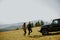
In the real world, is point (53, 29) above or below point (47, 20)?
below

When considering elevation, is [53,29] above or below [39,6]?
below

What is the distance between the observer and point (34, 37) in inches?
81.0

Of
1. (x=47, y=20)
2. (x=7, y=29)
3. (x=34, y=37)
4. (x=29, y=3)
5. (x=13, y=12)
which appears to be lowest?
(x=34, y=37)

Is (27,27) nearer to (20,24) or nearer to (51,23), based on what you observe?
(20,24)

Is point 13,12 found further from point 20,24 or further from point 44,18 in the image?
point 44,18

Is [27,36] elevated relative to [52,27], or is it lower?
lower

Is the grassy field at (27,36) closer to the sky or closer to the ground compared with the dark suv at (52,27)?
closer to the ground

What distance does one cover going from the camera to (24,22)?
82.3 inches

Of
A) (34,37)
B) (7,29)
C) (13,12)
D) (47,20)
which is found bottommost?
(34,37)

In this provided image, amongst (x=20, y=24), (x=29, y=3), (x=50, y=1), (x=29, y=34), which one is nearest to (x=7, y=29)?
(x=20, y=24)

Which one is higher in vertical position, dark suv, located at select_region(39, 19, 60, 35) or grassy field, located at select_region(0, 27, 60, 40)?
dark suv, located at select_region(39, 19, 60, 35)

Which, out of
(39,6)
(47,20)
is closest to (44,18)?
(47,20)

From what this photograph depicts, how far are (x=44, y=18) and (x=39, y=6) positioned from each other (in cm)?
23

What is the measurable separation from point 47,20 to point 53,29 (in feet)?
0.67
